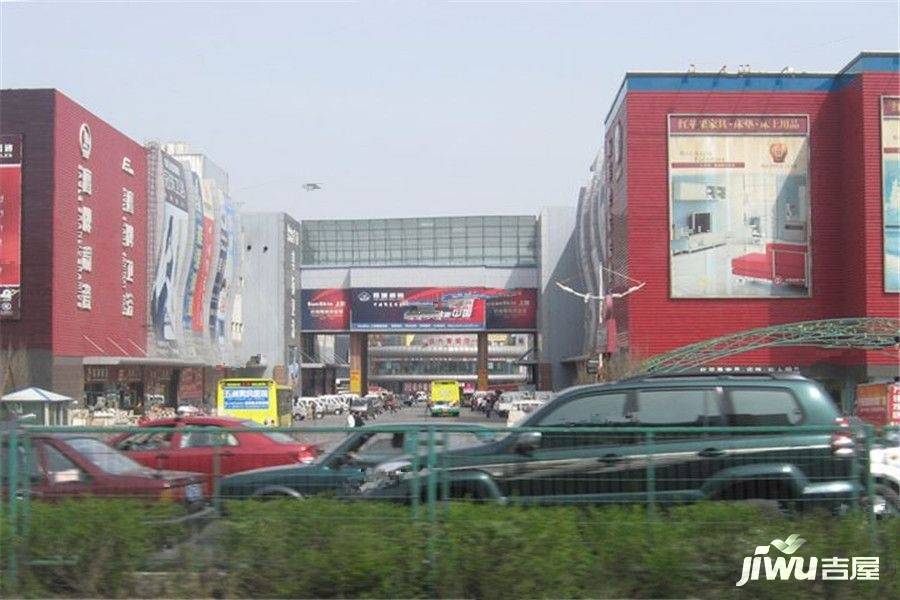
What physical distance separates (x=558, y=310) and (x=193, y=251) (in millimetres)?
32415

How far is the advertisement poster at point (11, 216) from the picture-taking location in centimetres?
4441

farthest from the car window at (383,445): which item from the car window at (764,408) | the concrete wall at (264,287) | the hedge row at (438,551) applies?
the concrete wall at (264,287)

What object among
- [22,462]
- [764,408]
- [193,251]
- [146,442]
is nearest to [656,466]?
[764,408]

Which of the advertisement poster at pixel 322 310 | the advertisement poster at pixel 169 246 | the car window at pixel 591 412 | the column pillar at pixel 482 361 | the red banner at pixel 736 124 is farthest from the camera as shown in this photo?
the column pillar at pixel 482 361

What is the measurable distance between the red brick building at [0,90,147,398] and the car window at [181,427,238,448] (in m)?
37.6

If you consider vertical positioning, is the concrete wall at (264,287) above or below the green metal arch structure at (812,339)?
above

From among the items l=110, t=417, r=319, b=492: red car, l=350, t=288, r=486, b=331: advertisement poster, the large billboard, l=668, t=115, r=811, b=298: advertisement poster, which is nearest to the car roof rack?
l=110, t=417, r=319, b=492: red car

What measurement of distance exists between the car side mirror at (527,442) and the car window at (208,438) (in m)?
2.49

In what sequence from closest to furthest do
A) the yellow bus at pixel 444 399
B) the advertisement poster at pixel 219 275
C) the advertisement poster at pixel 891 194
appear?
the advertisement poster at pixel 891 194
the advertisement poster at pixel 219 275
the yellow bus at pixel 444 399

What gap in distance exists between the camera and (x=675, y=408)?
10148 millimetres

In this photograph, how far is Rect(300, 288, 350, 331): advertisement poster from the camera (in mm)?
87500

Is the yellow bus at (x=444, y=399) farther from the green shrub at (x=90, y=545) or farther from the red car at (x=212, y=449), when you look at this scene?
the green shrub at (x=90, y=545)

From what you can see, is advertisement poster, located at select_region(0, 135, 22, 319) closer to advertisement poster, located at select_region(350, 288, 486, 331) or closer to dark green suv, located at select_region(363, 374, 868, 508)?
dark green suv, located at select_region(363, 374, 868, 508)

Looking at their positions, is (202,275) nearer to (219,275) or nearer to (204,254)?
(204,254)
